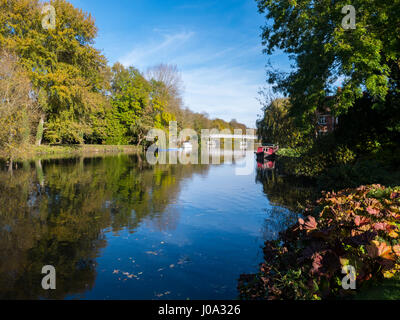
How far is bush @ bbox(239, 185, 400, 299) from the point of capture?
3086mm

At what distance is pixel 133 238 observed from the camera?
647 centimetres

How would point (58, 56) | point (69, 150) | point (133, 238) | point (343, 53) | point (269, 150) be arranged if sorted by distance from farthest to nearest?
point (69, 150), point (58, 56), point (269, 150), point (343, 53), point (133, 238)

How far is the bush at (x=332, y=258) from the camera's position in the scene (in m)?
3.09

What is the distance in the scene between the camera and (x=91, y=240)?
630 centimetres

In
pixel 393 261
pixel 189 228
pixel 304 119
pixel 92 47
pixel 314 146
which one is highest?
pixel 92 47

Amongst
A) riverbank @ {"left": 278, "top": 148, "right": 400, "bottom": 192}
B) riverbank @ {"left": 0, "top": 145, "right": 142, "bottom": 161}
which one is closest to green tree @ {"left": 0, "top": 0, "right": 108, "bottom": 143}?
riverbank @ {"left": 0, "top": 145, "right": 142, "bottom": 161}

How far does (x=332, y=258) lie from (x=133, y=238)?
15.0ft

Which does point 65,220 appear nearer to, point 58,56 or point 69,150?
point 69,150

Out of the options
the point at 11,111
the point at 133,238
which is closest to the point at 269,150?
the point at 11,111

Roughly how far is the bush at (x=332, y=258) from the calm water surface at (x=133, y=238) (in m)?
0.83

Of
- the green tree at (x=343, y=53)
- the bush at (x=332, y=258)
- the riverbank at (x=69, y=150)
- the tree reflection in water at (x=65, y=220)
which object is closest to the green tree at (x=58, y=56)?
the riverbank at (x=69, y=150)

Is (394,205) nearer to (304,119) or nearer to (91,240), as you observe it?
(91,240)
